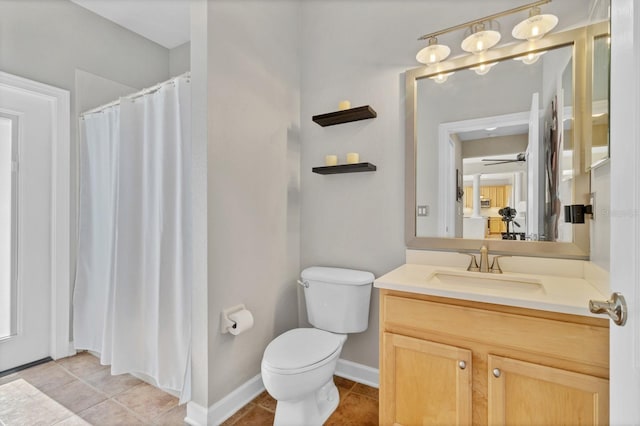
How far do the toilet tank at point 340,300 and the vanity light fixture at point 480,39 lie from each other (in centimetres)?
137

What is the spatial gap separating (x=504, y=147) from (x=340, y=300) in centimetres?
124

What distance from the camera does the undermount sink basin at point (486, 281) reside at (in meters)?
1.37

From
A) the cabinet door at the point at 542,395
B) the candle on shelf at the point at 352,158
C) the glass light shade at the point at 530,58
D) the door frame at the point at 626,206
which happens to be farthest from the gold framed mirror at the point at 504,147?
the door frame at the point at 626,206

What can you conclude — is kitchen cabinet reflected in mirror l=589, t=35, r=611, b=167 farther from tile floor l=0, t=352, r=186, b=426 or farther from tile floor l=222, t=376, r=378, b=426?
tile floor l=0, t=352, r=186, b=426

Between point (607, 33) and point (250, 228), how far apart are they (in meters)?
1.86

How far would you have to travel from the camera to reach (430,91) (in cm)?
174

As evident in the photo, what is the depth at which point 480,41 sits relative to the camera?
60.3 inches

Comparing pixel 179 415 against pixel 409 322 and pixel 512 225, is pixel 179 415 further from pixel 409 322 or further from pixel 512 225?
pixel 512 225

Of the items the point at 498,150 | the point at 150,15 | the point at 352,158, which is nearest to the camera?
the point at 498,150

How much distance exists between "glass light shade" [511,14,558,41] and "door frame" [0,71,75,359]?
2997mm

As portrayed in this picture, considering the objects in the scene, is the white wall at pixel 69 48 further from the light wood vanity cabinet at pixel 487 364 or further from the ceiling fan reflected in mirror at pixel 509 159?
the ceiling fan reflected in mirror at pixel 509 159

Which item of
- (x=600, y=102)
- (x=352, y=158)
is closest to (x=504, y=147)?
(x=600, y=102)

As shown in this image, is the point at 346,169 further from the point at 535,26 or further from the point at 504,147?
the point at 535,26

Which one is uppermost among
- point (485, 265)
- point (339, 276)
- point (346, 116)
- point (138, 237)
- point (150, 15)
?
point (150, 15)
